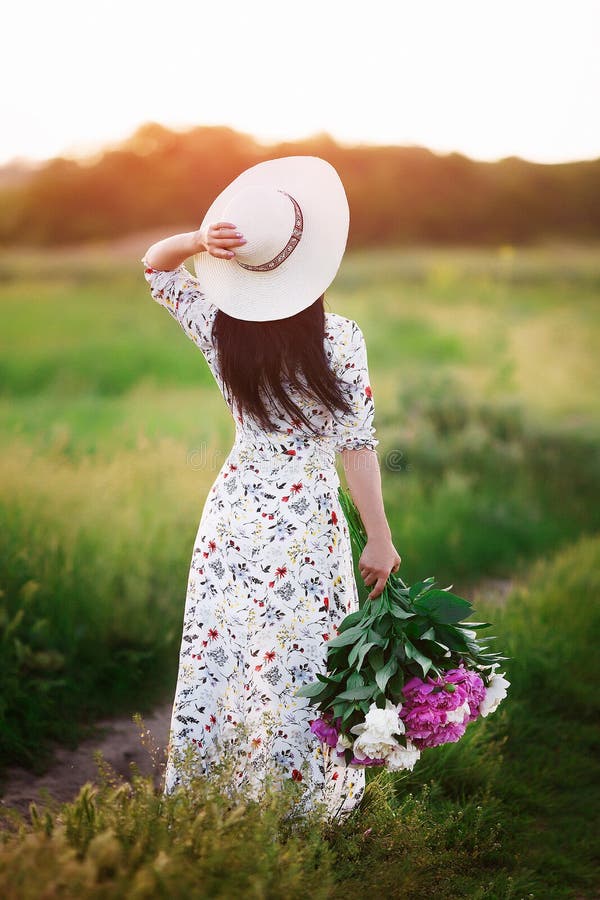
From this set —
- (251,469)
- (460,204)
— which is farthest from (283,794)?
(460,204)

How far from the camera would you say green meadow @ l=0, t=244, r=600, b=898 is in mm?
2295

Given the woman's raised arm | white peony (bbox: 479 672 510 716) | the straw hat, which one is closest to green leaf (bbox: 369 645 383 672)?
white peony (bbox: 479 672 510 716)

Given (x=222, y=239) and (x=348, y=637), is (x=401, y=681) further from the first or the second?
(x=222, y=239)

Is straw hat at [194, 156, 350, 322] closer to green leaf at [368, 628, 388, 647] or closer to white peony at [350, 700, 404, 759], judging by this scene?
green leaf at [368, 628, 388, 647]

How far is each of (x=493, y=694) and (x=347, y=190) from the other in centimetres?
774

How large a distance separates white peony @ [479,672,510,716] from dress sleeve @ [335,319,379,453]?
83 cm

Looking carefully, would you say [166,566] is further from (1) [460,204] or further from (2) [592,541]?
(1) [460,204]

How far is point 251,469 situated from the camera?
9.36 ft

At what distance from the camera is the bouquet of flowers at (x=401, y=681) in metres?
2.46

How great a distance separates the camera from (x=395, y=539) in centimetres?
662

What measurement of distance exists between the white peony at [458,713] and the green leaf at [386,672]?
7.6 inches

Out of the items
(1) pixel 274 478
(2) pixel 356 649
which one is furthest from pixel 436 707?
(1) pixel 274 478

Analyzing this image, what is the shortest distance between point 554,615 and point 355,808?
110 inches

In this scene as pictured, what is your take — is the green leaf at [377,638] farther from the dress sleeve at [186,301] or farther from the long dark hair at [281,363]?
the dress sleeve at [186,301]
